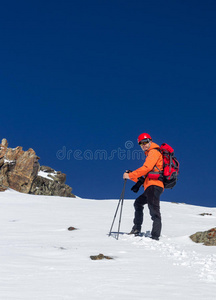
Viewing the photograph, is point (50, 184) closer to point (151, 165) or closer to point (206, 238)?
point (151, 165)

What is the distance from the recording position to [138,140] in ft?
25.5

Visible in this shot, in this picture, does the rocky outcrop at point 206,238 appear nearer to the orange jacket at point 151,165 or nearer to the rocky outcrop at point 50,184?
the orange jacket at point 151,165

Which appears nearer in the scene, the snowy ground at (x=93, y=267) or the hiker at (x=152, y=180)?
the snowy ground at (x=93, y=267)

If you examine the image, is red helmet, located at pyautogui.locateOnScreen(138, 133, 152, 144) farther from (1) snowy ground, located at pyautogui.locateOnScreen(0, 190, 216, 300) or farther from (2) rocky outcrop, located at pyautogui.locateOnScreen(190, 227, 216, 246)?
(2) rocky outcrop, located at pyautogui.locateOnScreen(190, 227, 216, 246)

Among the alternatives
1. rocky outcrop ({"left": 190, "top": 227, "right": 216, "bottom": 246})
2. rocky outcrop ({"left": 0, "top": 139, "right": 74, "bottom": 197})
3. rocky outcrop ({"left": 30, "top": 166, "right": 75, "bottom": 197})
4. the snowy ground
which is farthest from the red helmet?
rocky outcrop ({"left": 30, "top": 166, "right": 75, "bottom": 197})

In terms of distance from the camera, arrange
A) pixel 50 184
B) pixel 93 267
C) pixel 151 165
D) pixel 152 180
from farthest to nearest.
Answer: pixel 50 184, pixel 152 180, pixel 151 165, pixel 93 267

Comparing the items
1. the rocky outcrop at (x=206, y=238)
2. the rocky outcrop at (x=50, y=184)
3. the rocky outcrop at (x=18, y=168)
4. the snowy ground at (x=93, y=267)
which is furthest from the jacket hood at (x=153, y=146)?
the rocky outcrop at (x=50, y=184)

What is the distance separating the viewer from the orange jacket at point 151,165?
24.1 feet

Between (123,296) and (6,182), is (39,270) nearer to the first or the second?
(123,296)

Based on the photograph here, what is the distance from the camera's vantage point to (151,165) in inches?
289

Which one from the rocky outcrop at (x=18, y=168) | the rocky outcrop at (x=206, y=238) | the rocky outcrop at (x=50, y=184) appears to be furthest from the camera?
the rocky outcrop at (x=50, y=184)

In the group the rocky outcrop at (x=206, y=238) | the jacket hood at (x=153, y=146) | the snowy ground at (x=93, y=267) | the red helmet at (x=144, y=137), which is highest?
the red helmet at (x=144, y=137)

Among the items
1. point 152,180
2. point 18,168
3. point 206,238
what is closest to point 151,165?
point 152,180

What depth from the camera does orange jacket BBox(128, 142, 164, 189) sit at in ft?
24.1
